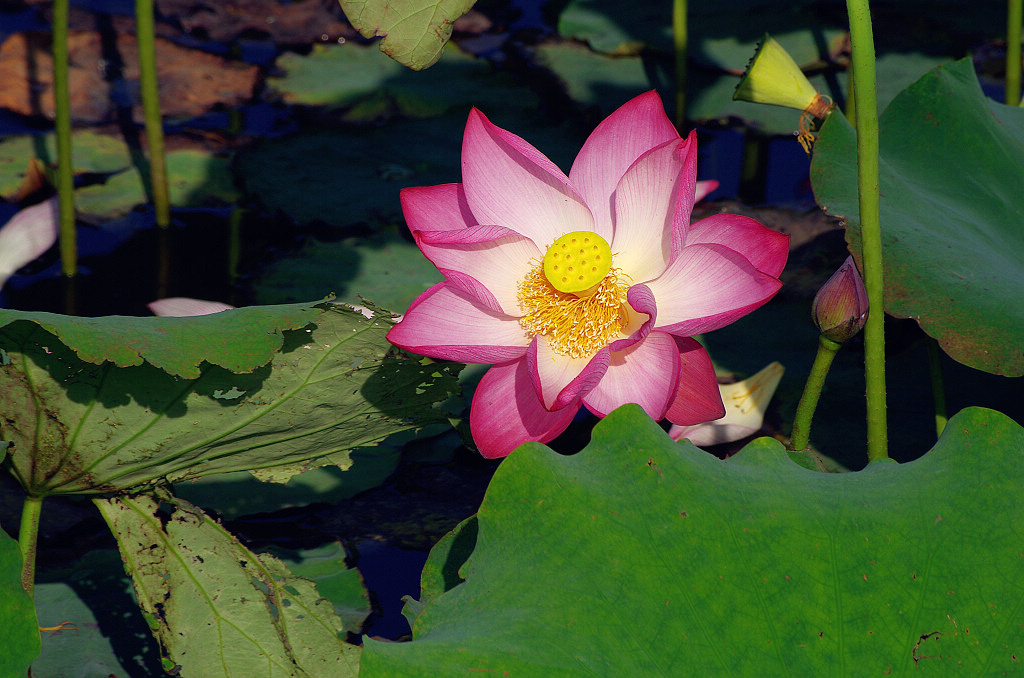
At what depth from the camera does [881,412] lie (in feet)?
3.83

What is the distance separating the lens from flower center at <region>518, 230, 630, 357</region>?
1096mm

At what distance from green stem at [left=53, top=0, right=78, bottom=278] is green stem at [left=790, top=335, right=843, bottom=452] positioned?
180 centimetres

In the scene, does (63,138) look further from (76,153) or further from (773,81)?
(773,81)

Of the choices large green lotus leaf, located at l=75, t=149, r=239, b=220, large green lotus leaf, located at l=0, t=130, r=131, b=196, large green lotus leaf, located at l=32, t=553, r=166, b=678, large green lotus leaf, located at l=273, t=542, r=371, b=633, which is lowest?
large green lotus leaf, located at l=273, t=542, r=371, b=633

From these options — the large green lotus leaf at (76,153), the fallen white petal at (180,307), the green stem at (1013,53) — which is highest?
the green stem at (1013,53)

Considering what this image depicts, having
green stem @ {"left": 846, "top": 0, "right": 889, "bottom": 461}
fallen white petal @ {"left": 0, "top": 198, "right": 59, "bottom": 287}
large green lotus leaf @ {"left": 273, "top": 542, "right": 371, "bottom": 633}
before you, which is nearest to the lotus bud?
green stem @ {"left": 846, "top": 0, "right": 889, "bottom": 461}

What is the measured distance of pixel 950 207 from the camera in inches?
54.7

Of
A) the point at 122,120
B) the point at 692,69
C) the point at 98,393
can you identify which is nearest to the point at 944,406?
the point at 98,393

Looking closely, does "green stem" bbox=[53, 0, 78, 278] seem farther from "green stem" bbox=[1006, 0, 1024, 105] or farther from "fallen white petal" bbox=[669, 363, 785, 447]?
"green stem" bbox=[1006, 0, 1024, 105]

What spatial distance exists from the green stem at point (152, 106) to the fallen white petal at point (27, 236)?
27 cm

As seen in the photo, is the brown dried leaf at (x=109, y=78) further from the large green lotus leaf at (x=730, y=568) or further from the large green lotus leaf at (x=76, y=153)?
the large green lotus leaf at (x=730, y=568)

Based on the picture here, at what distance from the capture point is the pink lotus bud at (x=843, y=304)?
1.07 metres

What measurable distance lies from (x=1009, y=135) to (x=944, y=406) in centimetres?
53

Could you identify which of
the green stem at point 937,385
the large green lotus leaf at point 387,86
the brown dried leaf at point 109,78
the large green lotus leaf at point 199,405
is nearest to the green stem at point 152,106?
the brown dried leaf at point 109,78
